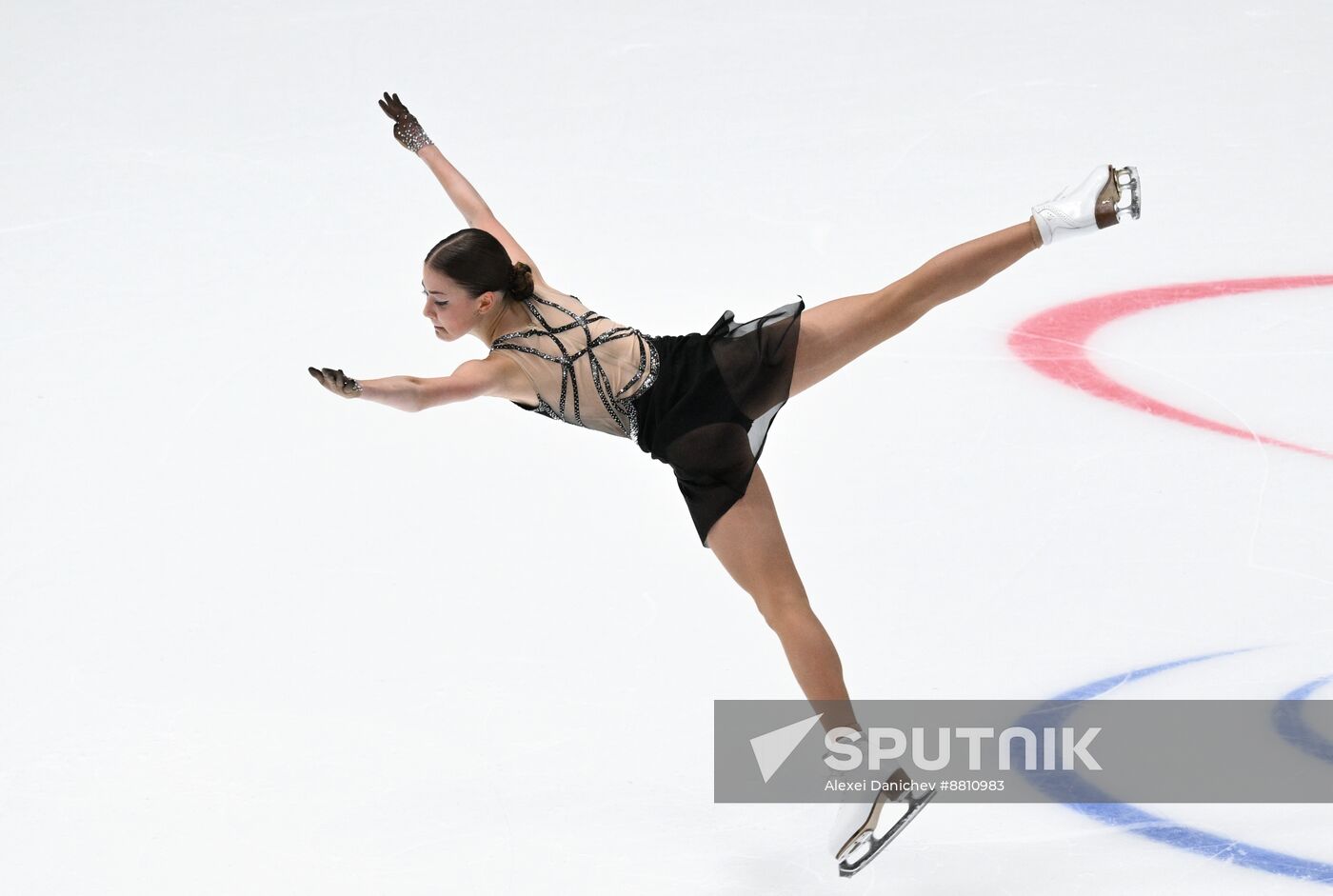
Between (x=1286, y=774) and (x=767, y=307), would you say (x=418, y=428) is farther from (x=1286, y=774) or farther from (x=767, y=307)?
(x=1286, y=774)

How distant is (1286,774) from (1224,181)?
3312 millimetres

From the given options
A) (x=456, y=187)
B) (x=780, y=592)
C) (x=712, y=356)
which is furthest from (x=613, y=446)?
(x=780, y=592)

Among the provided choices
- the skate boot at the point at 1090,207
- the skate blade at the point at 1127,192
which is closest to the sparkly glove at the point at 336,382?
the skate boot at the point at 1090,207

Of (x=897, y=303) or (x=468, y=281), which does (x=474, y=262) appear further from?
(x=897, y=303)

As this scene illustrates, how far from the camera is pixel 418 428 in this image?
4.84m

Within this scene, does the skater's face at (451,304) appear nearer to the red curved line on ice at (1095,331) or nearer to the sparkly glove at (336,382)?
the sparkly glove at (336,382)

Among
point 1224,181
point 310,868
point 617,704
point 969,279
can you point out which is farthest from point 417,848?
point 1224,181

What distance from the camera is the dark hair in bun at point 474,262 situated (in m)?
3.20

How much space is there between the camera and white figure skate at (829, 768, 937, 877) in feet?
9.72

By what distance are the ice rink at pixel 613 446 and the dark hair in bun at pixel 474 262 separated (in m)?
1.04

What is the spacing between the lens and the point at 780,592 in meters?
3.11

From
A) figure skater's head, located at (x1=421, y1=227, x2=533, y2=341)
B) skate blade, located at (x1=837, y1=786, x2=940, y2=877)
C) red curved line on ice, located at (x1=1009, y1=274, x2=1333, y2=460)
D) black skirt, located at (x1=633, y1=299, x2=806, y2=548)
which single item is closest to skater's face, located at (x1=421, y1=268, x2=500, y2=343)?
figure skater's head, located at (x1=421, y1=227, x2=533, y2=341)

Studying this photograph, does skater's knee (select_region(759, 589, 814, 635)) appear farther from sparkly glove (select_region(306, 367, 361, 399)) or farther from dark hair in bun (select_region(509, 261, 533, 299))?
sparkly glove (select_region(306, 367, 361, 399))

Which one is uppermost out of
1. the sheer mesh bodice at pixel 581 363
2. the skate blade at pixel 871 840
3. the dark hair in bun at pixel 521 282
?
the dark hair in bun at pixel 521 282
